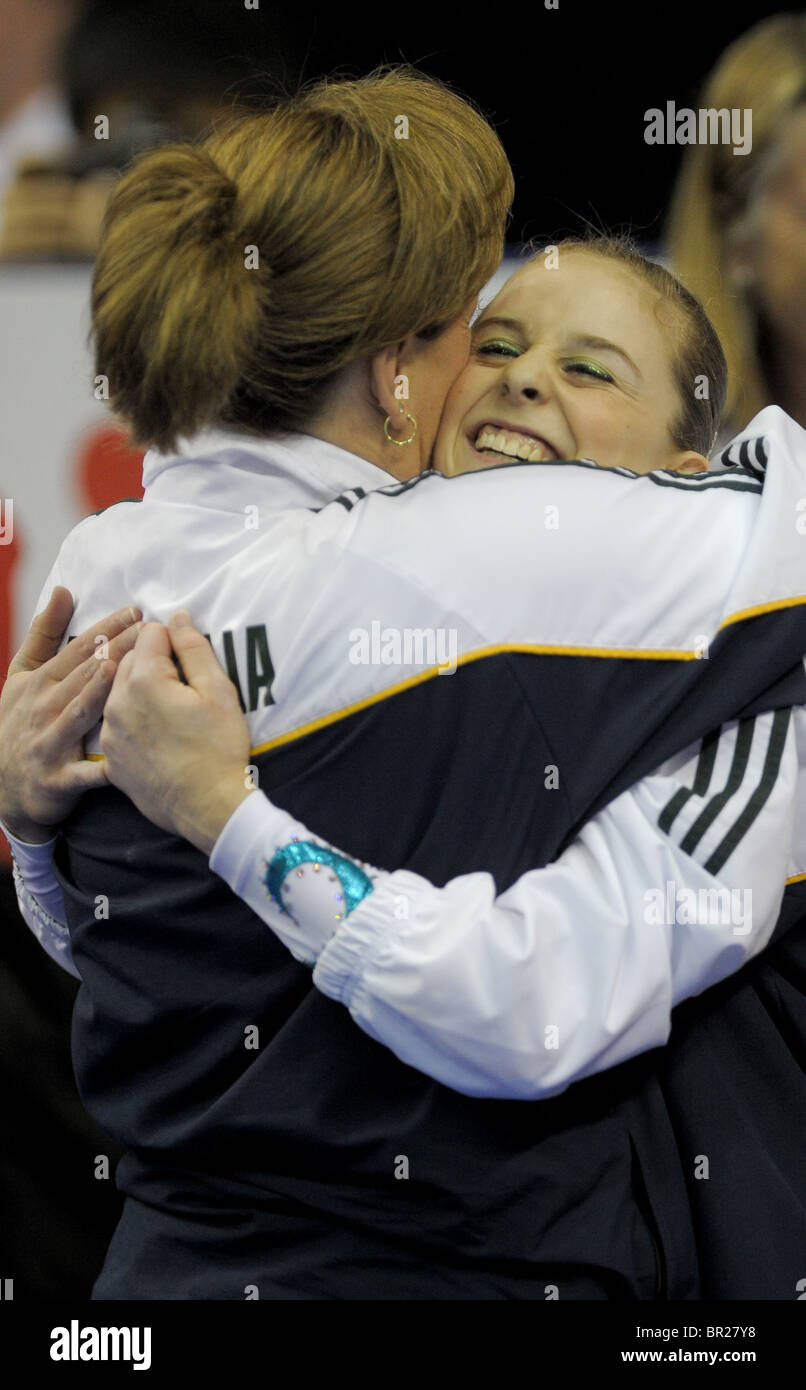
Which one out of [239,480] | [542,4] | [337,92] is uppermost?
[542,4]

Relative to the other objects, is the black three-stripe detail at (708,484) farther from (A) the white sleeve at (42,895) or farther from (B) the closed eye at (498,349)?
(A) the white sleeve at (42,895)

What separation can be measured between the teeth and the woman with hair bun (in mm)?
288

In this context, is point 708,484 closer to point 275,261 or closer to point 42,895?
point 275,261

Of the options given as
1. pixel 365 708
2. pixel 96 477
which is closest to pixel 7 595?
pixel 96 477

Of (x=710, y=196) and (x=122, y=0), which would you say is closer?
(x=710, y=196)

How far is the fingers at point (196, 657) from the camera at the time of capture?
3.75ft

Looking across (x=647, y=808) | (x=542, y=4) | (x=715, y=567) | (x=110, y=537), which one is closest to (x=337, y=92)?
(x=110, y=537)

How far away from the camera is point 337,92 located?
1311mm

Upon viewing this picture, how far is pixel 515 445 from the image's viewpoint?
1533 millimetres

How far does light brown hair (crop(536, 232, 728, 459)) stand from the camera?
161 centimetres

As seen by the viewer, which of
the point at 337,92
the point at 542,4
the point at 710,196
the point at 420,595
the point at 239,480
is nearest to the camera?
the point at 420,595

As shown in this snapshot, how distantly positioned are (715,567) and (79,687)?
0.53m

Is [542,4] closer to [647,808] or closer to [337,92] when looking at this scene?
[337,92]

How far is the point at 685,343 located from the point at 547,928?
0.81 metres
